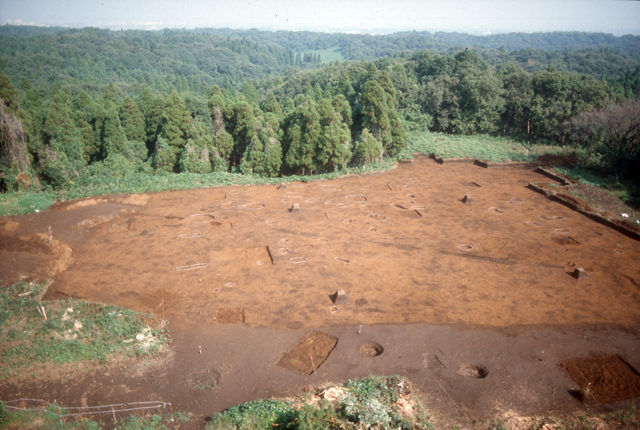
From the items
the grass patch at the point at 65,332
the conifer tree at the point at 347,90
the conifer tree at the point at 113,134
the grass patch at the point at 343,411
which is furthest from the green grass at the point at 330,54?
the grass patch at the point at 343,411

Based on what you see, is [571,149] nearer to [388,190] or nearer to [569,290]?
[388,190]

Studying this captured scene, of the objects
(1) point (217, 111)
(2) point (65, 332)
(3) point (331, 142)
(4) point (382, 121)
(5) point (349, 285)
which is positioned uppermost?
(1) point (217, 111)

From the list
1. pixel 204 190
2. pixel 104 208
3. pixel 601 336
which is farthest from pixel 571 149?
pixel 104 208

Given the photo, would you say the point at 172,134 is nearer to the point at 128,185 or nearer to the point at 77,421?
the point at 128,185

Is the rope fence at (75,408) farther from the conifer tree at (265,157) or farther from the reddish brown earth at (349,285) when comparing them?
the conifer tree at (265,157)

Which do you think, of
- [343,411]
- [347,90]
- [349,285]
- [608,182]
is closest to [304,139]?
[349,285]
